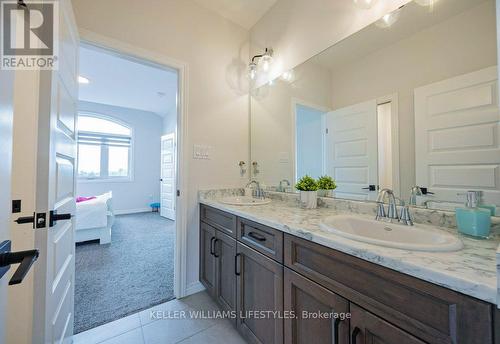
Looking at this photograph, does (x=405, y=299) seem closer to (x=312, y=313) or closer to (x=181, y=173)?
(x=312, y=313)

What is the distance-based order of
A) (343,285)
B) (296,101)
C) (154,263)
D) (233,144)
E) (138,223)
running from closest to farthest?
(343,285) < (296,101) < (233,144) < (154,263) < (138,223)

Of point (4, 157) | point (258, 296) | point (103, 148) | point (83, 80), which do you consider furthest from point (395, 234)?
point (103, 148)

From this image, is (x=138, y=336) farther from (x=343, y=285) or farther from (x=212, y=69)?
(x=212, y=69)

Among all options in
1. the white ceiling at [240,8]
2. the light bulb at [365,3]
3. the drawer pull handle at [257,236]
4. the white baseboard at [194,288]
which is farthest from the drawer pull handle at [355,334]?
the white ceiling at [240,8]

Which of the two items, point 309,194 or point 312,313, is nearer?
point 312,313

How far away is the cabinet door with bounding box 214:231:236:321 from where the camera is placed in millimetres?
1413

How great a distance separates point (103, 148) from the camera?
16.5ft

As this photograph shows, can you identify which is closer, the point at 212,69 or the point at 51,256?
the point at 51,256

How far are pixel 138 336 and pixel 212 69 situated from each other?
224 centimetres

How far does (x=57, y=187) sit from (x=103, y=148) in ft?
16.2

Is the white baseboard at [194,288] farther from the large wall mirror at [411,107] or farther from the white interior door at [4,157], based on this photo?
the white interior door at [4,157]

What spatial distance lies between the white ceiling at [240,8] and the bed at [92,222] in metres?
2.90

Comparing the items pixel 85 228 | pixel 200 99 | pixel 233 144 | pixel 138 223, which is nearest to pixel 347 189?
pixel 233 144

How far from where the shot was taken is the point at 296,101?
1.84 metres
